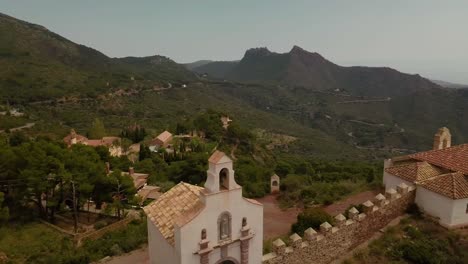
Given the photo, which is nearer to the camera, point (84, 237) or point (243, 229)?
point (243, 229)

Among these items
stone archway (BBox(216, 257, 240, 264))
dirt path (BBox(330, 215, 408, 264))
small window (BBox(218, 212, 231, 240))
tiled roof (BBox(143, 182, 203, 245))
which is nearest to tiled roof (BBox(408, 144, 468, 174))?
dirt path (BBox(330, 215, 408, 264))

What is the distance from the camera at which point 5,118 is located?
2216 inches

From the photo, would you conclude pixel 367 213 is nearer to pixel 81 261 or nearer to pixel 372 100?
pixel 81 261

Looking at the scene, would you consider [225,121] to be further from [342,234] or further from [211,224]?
[211,224]

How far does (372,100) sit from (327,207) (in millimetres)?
144392

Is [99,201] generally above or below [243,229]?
below

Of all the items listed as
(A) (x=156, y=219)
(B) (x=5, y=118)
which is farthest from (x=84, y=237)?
(B) (x=5, y=118)

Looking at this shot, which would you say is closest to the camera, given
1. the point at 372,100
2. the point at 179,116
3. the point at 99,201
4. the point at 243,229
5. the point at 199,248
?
the point at 199,248

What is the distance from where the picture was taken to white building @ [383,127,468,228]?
1630cm

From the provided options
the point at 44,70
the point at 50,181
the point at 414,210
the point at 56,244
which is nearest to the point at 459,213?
the point at 414,210

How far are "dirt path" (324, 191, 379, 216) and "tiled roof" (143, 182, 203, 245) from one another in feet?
32.9

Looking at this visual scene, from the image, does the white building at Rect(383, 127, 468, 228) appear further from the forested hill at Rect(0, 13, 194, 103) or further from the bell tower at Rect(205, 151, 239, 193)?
the forested hill at Rect(0, 13, 194, 103)

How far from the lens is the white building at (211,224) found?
11.6 meters

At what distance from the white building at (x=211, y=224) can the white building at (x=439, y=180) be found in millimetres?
9037
